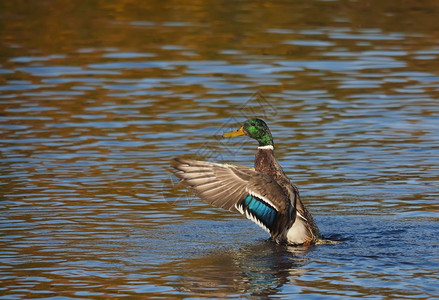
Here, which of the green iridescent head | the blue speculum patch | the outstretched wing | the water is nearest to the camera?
the water

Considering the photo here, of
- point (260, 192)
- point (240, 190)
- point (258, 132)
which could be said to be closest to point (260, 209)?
point (260, 192)

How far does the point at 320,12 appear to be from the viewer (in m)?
22.9

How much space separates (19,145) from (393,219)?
5677 millimetres

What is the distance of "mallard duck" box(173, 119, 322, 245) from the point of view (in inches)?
339

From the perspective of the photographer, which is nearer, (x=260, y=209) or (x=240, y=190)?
(x=240, y=190)

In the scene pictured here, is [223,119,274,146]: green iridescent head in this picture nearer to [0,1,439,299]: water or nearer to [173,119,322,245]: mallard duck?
[173,119,322,245]: mallard duck

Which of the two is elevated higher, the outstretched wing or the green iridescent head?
the green iridescent head

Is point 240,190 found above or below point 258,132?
below

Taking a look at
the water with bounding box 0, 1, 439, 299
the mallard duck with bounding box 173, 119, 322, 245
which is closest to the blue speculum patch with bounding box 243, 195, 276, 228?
the mallard duck with bounding box 173, 119, 322, 245

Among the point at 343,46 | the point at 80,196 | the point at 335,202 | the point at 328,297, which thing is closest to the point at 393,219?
the point at 335,202

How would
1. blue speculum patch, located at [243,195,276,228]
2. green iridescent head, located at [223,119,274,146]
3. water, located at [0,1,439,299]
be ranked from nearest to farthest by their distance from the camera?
1. water, located at [0,1,439,299]
2. blue speculum patch, located at [243,195,276,228]
3. green iridescent head, located at [223,119,274,146]

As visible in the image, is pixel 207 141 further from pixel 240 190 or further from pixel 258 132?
pixel 240 190

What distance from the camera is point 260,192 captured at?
8.85 meters

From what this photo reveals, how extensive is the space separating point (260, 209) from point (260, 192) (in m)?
0.16
